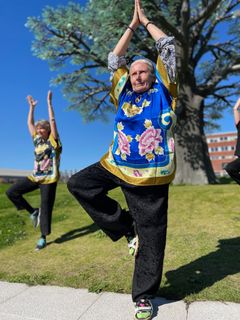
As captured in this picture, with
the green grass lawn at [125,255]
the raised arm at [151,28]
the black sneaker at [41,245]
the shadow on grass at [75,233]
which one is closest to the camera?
the raised arm at [151,28]

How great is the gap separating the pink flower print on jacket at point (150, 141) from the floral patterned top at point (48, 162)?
10.5ft

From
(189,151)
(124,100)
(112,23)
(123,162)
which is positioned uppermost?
(112,23)

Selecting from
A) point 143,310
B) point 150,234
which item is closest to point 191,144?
point 150,234

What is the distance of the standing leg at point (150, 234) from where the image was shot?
3166 mm

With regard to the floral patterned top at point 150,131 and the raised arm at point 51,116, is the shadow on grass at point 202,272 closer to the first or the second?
the floral patterned top at point 150,131

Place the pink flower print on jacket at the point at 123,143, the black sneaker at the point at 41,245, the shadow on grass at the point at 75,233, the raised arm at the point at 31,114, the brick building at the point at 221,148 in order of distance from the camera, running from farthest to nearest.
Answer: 1. the brick building at the point at 221,148
2. the raised arm at the point at 31,114
3. the shadow on grass at the point at 75,233
4. the black sneaker at the point at 41,245
5. the pink flower print on jacket at the point at 123,143

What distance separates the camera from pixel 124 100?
338 centimetres

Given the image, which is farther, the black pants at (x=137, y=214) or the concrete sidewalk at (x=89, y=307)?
the black pants at (x=137, y=214)

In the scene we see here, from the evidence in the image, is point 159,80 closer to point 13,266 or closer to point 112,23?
point 13,266

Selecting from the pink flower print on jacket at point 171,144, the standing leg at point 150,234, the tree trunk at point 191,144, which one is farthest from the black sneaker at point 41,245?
the tree trunk at point 191,144

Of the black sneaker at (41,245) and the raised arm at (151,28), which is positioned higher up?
the raised arm at (151,28)

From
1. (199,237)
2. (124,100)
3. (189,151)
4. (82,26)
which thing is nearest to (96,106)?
(82,26)

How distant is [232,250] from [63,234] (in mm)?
3276

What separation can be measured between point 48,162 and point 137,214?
320 centimetres
